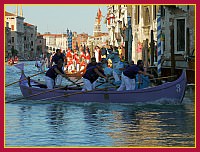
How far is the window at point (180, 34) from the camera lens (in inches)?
759

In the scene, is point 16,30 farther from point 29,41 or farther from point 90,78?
point 90,78

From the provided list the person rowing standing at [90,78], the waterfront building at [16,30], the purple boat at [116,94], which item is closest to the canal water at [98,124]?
the purple boat at [116,94]

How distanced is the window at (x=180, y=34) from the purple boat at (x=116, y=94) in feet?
20.4

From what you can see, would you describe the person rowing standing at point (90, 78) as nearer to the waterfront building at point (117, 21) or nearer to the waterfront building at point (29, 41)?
the waterfront building at point (117, 21)

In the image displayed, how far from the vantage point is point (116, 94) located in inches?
488

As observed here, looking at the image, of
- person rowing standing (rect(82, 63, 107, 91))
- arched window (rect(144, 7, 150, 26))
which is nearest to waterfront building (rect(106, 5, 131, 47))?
arched window (rect(144, 7, 150, 26))

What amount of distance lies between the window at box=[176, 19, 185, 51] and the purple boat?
6.21 meters

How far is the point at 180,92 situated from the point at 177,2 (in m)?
4.95

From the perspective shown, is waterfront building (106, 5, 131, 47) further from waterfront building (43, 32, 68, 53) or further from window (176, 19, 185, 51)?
waterfront building (43, 32, 68, 53)

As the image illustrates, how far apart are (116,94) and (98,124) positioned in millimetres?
2736

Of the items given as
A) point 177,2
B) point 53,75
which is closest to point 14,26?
point 53,75

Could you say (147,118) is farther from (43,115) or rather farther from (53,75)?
(53,75)

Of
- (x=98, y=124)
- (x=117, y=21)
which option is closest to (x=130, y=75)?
(x=98, y=124)

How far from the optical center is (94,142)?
7898 millimetres
